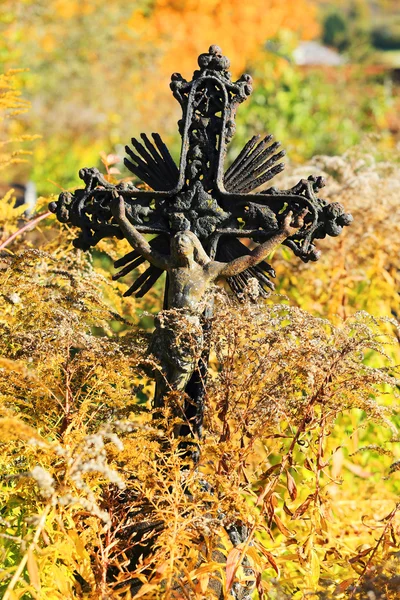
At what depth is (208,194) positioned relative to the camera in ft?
9.98

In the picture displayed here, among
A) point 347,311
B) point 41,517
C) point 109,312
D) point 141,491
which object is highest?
point 109,312

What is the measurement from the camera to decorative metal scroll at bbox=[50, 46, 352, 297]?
299 cm

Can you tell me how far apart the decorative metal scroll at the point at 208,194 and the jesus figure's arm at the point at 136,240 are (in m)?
0.06

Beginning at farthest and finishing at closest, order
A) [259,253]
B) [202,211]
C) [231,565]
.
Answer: [202,211] < [259,253] < [231,565]

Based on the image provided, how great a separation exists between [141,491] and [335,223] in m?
1.24

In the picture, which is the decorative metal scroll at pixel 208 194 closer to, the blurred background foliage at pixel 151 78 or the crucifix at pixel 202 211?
the crucifix at pixel 202 211

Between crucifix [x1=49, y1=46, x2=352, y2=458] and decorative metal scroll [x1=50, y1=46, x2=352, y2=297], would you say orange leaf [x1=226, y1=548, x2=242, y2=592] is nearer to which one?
crucifix [x1=49, y1=46, x2=352, y2=458]

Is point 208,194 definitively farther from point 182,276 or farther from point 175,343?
point 175,343

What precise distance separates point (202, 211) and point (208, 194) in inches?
3.1

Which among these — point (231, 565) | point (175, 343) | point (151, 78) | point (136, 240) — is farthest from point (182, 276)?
point (151, 78)

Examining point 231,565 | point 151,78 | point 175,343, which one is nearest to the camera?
point 231,565

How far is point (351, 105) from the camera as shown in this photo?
13492 millimetres

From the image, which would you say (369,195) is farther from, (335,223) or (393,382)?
(393,382)

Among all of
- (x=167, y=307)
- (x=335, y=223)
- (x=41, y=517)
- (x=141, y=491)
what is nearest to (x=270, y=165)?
(x=335, y=223)
